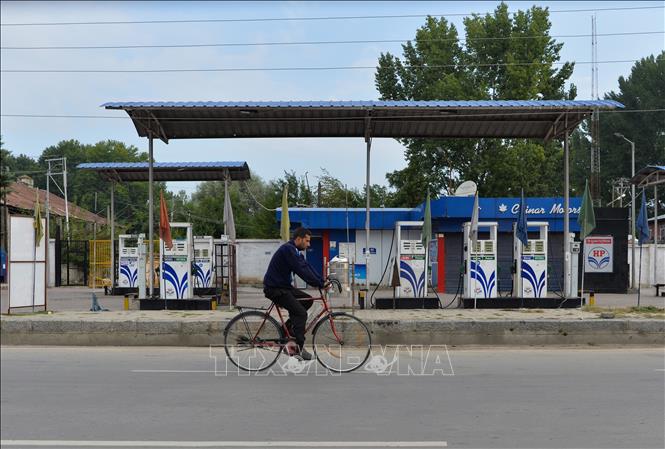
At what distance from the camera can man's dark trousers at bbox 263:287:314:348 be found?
927 centimetres

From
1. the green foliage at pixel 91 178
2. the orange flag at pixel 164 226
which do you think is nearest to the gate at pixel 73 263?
the orange flag at pixel 164 226

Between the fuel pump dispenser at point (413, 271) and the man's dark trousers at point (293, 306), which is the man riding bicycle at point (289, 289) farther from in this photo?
the fuel pump dispenser at point (413, 271)

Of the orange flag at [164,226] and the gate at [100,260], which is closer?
the orange flag at [164,226]

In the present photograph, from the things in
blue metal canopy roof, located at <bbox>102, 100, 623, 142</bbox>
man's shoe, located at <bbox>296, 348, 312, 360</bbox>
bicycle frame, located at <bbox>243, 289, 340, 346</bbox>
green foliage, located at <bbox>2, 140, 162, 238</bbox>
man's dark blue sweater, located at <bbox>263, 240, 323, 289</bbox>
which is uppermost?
green foliage, located at <bbox>2, 140, 162, 238</bbox>

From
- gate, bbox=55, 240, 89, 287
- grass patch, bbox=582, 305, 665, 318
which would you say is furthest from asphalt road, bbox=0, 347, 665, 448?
gate, bbox=55, 240, 89, 287

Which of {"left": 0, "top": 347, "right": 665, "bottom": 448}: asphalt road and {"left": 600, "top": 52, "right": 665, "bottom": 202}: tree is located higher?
{"left": 600, "top": 52, "right": 665, "bottom": 202}: tree

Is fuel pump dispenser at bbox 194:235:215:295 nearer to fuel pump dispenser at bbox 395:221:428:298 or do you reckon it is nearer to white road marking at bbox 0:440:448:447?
fuel pump dispenser at bbox 395:221:428:298

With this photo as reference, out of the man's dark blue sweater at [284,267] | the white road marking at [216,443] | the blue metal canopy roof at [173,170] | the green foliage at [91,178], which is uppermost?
the green foliage at [91,178]

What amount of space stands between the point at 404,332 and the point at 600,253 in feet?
46.8

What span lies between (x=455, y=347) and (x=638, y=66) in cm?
5444

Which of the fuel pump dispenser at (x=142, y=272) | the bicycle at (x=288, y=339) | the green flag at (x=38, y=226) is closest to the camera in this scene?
the bicycle at (x=288, y=339)

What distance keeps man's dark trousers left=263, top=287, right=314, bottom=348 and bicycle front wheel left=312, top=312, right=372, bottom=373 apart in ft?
1.00

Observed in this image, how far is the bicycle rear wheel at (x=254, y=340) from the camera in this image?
948 centimetres

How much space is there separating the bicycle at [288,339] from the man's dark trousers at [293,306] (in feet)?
0.46
